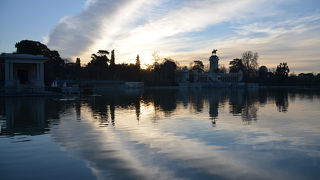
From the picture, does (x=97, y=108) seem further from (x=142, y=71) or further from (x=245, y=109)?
(x=142, y=71)

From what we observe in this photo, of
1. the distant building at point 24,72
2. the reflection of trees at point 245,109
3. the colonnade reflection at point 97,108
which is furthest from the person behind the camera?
the distant building at point 24,72

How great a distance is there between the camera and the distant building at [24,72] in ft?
158

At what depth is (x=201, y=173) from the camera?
7.07 m

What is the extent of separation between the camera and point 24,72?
5988 centimetres

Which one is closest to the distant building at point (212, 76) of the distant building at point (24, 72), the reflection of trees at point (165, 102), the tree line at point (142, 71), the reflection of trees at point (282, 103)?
the tree line at point (142, 71)

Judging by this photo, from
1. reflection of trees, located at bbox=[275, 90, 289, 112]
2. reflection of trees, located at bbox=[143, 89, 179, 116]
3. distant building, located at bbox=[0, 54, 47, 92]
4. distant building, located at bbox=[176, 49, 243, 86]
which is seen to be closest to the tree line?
distant building, located at bbox=[176, 49, 243, 86]

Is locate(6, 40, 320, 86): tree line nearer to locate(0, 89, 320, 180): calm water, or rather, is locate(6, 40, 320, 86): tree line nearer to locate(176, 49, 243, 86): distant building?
locate(176, 49, 243, 86): distant building

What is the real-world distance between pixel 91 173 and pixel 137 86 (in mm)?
87045

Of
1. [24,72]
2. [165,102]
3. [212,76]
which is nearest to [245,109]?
[165,102]

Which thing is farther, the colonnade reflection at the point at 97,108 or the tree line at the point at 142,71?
the tree line at the point at 142,71

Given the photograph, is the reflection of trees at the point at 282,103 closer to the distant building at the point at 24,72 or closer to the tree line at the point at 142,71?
the distant building at the point at 24,72

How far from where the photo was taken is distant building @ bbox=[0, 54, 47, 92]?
158 ft

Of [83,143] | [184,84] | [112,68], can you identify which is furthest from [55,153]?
[112,68]

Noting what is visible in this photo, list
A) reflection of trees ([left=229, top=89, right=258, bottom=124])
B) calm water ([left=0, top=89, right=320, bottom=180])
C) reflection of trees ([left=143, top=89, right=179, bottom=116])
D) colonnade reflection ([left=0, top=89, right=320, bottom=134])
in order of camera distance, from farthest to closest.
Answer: reflection of trees ([left=143, top=89, right=179, bottom=116]) → reflection of trees ([left=229, top=89, right=258, bottom=124]) → colonnade reflection ([left=0, top=89, right=320, bottom=134]) → calm water ([left=0, top=89, right=320, bottom=180])
